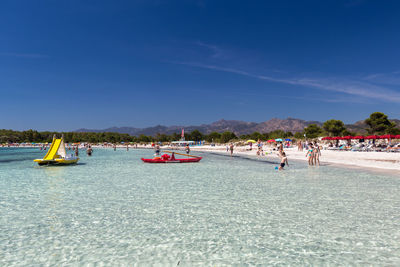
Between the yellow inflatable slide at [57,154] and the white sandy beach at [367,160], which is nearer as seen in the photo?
the white sandy beach at [367,160]

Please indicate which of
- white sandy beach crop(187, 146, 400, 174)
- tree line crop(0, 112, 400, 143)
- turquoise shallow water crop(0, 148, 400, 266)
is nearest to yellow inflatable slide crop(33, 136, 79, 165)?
turquoise shallow water crop(0, 148, 400, 266)

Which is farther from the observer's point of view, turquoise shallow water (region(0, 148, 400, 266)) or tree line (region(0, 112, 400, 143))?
tree line (region(0, 112, 400, 143))

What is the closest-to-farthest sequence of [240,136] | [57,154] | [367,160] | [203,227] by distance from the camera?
[203,227] → [367,160] → [57,154] → [240,136]

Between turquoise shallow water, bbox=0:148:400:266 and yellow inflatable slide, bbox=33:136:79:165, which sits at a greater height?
yellow inflatable slide, bbox=33:136:79:165

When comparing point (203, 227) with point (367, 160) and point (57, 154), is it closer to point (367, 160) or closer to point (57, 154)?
point (57, 154)

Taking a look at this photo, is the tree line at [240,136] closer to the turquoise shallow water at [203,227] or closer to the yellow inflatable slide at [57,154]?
the yellow inflatable slide at [57,154]

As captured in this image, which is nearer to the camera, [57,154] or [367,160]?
[367,160]

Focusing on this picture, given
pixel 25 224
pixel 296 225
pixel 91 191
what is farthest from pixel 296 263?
pixel 91 191

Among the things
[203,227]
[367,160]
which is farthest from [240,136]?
[203,227]

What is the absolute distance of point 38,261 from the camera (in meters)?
5.77

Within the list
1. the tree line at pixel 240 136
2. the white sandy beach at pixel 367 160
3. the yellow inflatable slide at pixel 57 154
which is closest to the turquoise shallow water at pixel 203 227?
the white sandy beach at pixel 367 160

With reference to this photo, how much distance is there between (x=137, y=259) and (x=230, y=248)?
83.3 inches

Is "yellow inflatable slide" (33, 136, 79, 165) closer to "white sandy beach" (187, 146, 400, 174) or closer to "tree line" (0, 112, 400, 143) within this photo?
"white sandy beach" (187, 146, 400, 174)

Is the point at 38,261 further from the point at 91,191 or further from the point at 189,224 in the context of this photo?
the point at 91,191
